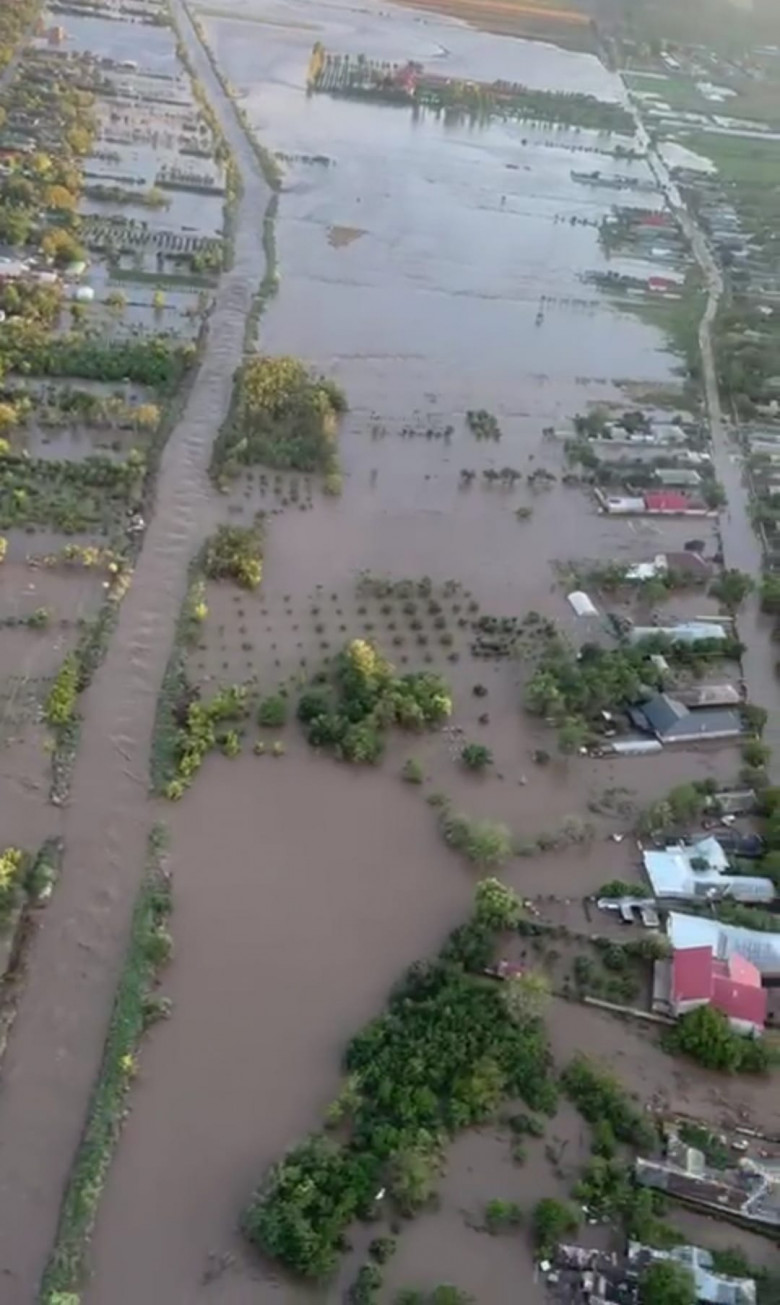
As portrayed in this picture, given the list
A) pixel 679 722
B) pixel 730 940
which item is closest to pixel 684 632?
pixel 679 722

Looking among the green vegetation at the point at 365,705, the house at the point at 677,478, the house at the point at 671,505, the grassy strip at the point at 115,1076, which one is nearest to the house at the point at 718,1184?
the grassy strip at the point at 115,1076

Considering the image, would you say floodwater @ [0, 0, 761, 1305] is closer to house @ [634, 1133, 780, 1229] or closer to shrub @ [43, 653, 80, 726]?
shrub @ [43, 653, 80, 726]

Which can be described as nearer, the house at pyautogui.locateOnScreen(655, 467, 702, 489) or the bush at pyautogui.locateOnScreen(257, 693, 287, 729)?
the bush at pyautogui.locateOnScreen(257, 693, 287, 729)

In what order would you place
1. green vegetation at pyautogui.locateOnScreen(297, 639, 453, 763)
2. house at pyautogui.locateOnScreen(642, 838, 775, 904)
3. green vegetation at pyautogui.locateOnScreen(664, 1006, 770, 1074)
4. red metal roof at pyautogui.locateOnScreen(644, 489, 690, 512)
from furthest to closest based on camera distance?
red metal roof at pyautogui.locateOnScreen(644, 489, 690, 512), green vegetation at pyautogui.locateOnScreen(297, 639, 453, 763), house at pyautogui.locateOnScreen(642, 838, 775, 904), green vegetation at pyautogui.locateOnScreen(664, 1006, 770, 1074)

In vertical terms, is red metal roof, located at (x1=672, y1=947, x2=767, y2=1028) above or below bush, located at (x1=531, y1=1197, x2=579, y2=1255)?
above

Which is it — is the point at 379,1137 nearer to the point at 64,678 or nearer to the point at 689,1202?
the point at 689,1202

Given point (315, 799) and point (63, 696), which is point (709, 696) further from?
point (63, 696)

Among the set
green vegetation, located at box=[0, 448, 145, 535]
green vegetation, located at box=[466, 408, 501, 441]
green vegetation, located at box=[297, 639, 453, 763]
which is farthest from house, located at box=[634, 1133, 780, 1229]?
green vegetation, located at box=[466, 408, 501, 441]
